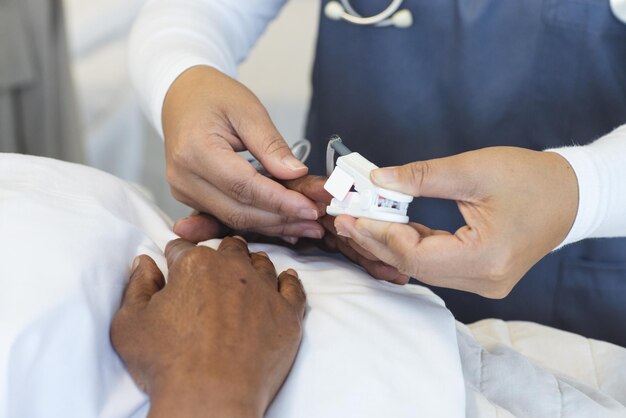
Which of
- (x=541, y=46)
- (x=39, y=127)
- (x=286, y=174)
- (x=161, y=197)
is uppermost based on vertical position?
(x=541, y=46)

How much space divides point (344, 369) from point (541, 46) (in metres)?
0.47

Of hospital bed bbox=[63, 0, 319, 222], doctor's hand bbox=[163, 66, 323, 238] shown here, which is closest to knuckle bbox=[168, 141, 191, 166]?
doctor's hand bbox=[163, 66, 323, 238]

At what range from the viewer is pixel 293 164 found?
0.77m

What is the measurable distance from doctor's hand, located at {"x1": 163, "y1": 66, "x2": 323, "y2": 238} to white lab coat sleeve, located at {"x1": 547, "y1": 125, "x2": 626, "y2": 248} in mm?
252

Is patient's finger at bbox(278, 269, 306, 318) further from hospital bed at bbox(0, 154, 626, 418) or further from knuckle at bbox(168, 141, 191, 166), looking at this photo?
knuckle at bbox(168, 141, 191, 166)

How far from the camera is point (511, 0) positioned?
0.89 meters

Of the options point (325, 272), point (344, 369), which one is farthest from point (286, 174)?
point (344, 369)

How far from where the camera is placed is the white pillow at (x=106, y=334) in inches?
24.0

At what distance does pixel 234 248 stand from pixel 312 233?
107mm

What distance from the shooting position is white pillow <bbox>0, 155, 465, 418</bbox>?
609 mm

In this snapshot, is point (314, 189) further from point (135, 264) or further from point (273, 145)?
point (135, 264)

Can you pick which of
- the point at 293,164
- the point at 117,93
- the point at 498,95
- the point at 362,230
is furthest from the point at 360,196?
the point at 117,93

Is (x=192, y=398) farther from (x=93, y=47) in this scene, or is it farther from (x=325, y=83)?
(x=93, y=47)

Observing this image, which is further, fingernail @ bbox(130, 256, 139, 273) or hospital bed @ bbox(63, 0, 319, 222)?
hospital bed @ bbox(63, 0, 319, 222)
